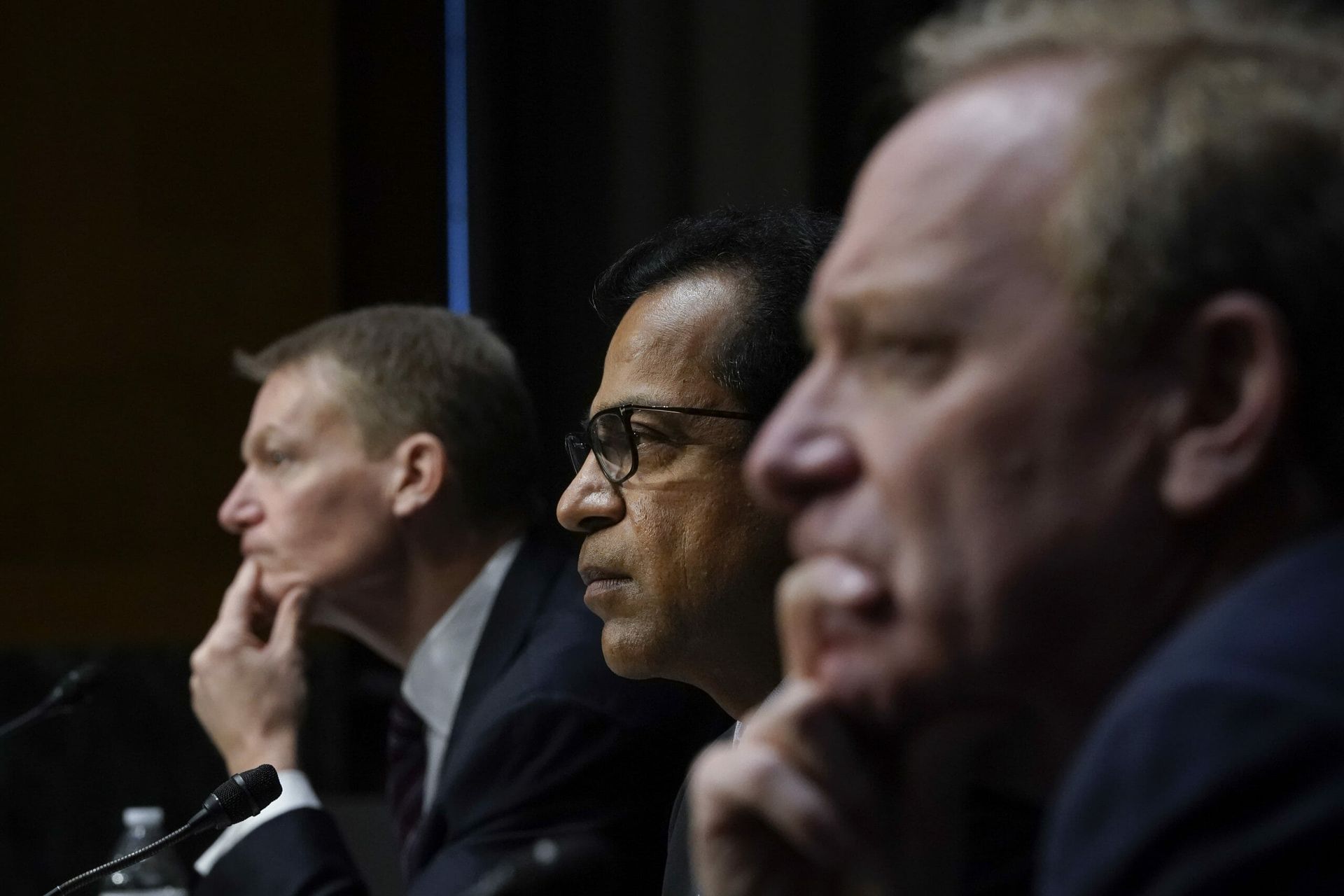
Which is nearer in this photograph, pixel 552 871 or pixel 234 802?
pixel 552 871

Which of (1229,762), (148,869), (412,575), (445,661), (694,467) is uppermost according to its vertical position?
(1229,762)

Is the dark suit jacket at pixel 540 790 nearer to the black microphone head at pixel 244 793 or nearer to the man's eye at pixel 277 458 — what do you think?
the black microphone head at pixel 244 793

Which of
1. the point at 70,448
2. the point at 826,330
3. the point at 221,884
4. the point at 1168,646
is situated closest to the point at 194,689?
the point at 221,884

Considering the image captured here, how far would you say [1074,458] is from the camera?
29.5 inches

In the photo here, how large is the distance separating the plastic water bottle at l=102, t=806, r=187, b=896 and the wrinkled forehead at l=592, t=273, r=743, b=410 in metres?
0.98

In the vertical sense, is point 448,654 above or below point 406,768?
above

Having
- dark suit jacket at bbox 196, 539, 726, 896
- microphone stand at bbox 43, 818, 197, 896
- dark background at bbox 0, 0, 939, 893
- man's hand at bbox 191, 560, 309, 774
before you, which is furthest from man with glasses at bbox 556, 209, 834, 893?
dark background at bbox 0, 0, 939, 893

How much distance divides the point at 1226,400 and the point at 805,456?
0.20m

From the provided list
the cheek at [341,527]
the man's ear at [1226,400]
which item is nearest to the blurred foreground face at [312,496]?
the cheek at [341,527]

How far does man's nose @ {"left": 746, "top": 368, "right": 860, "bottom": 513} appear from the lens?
0.82 m

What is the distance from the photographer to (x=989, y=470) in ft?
2.51

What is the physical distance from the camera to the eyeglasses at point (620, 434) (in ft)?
5.69

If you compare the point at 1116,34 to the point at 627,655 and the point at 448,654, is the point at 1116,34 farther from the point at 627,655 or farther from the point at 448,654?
the point at 448,654

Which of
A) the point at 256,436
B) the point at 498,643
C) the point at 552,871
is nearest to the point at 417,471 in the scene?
the point at 256,436
